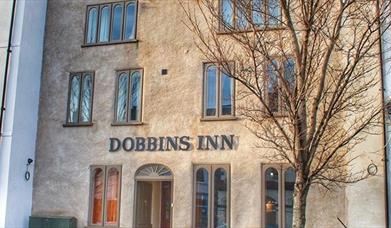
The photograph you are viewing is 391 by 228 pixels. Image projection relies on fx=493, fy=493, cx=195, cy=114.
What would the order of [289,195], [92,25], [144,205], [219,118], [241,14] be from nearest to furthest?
1. [241,14]
2. [289,195]
3. [219,118]
4. [144,205]
5. [92,25]

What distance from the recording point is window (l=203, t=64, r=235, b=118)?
550 inches

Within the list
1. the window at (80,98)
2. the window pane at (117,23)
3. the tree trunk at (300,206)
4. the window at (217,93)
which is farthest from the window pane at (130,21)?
the tree trunk at (300,206)

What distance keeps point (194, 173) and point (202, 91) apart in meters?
2.36

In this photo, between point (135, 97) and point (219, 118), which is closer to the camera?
point (219, 118)

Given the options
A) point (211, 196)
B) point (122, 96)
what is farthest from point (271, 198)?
point (122, 96)

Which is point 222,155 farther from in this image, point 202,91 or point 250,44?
point 250,44

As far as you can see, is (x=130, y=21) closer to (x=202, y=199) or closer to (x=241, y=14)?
(x=202, y=199)

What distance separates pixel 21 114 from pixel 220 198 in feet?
21.6

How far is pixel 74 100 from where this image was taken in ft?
51.2

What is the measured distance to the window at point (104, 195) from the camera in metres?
14.5

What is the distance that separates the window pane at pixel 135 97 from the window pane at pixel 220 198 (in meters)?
3.05

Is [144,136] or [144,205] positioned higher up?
[144,136]

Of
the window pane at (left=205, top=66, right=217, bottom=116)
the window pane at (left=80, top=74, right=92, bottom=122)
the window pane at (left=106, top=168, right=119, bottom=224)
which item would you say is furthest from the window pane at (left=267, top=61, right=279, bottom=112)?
the window pane at (left=80, top=74, right=92, bottom=122)

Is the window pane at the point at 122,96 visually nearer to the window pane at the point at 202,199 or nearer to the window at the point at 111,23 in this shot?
the window at the point at 111,23
